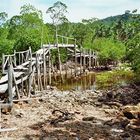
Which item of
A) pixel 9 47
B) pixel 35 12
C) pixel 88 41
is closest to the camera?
pixel 9 47

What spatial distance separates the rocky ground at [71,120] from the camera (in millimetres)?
15055

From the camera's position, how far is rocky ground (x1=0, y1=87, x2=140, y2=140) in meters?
15.1

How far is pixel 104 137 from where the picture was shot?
15.0 metres

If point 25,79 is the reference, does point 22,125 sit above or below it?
below

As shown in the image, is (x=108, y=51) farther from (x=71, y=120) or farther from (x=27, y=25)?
(x=71, y=120)

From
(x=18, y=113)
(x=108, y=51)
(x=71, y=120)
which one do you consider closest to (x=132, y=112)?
(x=71, y=120)

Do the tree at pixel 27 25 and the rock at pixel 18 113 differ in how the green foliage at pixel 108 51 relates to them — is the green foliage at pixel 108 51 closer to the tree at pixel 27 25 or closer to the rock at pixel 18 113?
the tree at pixel 27 25

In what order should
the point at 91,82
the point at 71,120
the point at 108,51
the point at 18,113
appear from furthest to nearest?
1. the point at 108,51
2. the point at 91,82
3. the point at 18,113
4. the point at 71,120

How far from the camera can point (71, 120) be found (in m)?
17.1

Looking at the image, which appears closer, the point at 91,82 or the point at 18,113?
the point at 18,113

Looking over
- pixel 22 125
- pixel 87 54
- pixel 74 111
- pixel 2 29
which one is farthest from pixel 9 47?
pixel 22 125

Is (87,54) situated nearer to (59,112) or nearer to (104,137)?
(59,112)

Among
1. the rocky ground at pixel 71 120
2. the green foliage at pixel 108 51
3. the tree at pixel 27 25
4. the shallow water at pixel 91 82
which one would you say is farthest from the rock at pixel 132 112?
the green foliage at pixel 108 51

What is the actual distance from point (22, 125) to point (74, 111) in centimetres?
366
